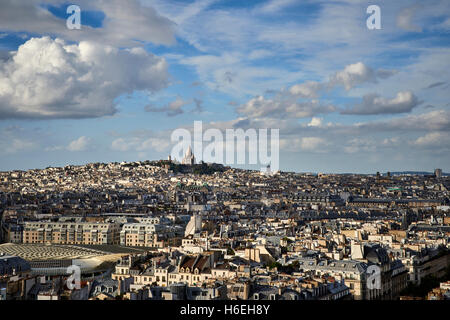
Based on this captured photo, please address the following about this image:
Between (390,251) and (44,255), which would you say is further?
(44,255)

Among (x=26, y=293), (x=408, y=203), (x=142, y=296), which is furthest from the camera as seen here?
(x=408, y=203)

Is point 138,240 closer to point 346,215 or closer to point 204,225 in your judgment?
point 204,225

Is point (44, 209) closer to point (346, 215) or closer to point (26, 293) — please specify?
point (346, 215)

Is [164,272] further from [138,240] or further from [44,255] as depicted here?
[138,240]

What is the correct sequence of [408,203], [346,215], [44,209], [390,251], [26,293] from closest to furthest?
[26,293] → [390,251] → [346,215] → [44,209] → [408,203]

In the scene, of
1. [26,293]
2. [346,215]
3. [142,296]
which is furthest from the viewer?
[346,215]

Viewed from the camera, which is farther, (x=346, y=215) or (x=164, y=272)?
(x=346, y=215)
